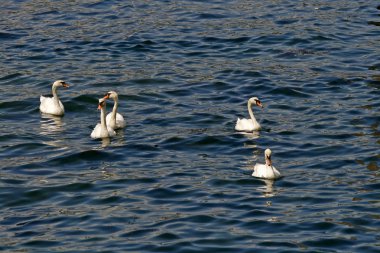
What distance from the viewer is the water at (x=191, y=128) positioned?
2211cm

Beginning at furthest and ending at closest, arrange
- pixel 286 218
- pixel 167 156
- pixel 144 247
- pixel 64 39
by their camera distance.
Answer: pixel 64 39, pixel 167 156, pixel 286 218, pixel 144 247

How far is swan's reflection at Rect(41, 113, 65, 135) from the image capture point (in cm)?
2904

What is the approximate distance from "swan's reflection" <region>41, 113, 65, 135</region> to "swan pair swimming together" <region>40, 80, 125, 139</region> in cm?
13

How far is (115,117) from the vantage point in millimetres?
28984

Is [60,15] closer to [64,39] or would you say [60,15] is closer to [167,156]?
[64,39]

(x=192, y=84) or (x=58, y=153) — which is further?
(x=192, y=84)

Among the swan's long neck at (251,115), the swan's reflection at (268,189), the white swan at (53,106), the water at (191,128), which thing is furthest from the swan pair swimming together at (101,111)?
the swan's reflection at (268,189)

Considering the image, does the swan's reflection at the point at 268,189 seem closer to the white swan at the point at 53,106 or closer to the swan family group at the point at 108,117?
the swan family group at the point at 108,117

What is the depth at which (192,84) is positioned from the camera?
107 feet

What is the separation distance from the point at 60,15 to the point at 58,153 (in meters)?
14.2

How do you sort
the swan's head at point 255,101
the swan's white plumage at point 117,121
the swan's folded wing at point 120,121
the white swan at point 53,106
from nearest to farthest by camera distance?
the swan's white plumage at point 117,121
the swan's folded wing at point 120,121
the swan's head at point 255,101
the white swan at point 53,106

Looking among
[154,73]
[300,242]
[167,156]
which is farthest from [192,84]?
[300,242]

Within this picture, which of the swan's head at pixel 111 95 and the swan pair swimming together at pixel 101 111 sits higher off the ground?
the swan's head at pixel 111 95

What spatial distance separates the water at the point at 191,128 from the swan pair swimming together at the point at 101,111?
0.27 meters
